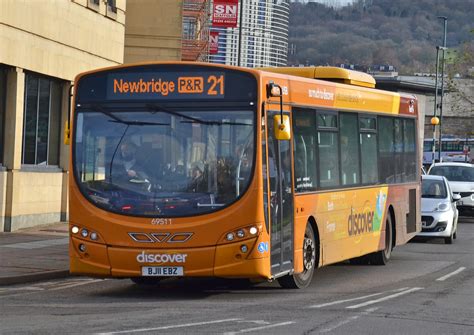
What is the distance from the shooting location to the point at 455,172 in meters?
39.5

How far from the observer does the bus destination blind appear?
49.6 feet

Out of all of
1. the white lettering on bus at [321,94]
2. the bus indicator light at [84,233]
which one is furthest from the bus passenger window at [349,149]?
the bus indicator light at [84,233]

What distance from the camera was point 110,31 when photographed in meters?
33.0

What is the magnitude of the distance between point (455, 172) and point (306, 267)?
2378 centimetres

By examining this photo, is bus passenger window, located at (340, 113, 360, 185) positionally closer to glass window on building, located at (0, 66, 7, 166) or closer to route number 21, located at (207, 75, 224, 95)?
route number 21, located at (207, 75, 224, 95)

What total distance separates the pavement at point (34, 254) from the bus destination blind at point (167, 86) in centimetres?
364

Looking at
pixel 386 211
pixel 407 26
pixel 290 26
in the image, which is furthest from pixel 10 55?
pixel 407 26

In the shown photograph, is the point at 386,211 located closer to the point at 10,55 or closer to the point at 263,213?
the point at 263,213

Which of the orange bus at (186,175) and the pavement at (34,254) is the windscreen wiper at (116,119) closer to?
the orange bus at (186,175)

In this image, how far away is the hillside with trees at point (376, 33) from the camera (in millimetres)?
165625

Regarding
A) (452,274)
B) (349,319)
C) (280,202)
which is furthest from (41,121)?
(349,319)

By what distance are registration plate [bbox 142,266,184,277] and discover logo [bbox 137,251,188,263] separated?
0.26 ft

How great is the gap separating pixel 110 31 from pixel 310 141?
56.0 feet

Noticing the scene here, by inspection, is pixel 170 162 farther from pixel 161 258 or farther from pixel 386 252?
pixel 386 252
